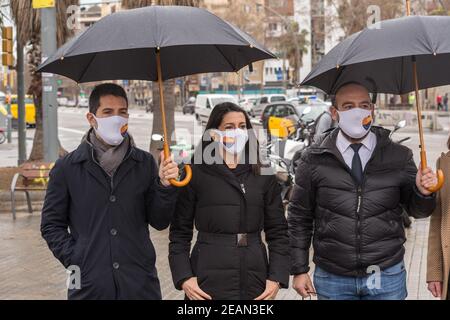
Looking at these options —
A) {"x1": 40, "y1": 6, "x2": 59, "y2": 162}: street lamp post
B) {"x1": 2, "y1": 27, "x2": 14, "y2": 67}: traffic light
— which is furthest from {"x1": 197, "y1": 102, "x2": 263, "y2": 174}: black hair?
{"x1": 2, "y1": 27, "x2": 14, "y2": 67}: traffic light

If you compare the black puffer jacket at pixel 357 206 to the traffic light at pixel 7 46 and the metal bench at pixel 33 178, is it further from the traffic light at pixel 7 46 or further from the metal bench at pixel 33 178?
the traffic light at pixel 7 46

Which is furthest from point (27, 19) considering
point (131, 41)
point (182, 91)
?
point (182, 91)

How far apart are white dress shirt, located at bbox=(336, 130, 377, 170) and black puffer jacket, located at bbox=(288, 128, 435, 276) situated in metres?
0.03

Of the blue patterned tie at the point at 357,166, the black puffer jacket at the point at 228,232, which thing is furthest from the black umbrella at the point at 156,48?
the blue patterned tie at the point at 357,166

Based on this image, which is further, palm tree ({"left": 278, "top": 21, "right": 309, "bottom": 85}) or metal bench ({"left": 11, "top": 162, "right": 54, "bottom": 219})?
palm tree ({"left": 278, "top": 21, "right": 309, "bottom": 85})

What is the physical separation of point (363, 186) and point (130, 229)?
3.91 feet

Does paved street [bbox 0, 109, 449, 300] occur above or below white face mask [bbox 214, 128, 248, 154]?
below

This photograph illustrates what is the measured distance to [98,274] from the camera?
11.8 feet

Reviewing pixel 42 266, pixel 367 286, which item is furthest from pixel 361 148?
pixel 42 266

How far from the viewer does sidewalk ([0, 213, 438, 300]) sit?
21.9 ft

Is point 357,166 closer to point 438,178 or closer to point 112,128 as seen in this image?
point 438,178

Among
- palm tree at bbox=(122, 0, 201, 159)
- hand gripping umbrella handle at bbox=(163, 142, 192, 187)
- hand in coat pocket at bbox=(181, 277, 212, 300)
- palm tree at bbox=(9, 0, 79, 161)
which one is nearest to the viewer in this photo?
hand gripping umbrella handle at bbox=(163, 142, 192, 187)

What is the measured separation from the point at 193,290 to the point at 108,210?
584mm

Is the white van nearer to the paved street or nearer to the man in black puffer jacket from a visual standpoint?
the paved street
